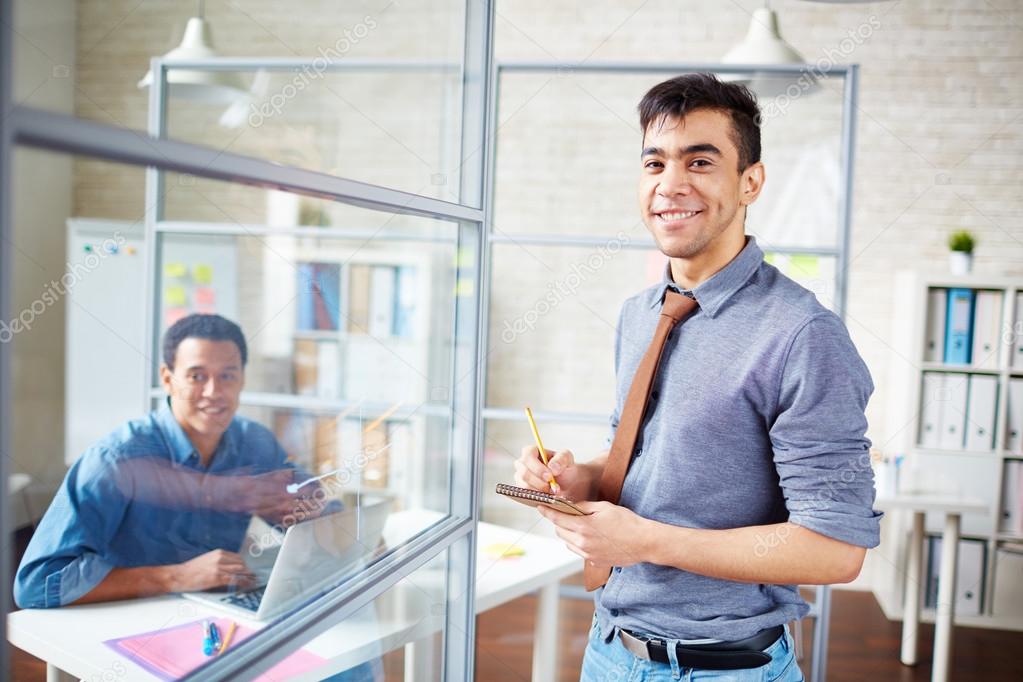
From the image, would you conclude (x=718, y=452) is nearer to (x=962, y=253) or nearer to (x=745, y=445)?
(x=745, y=445)

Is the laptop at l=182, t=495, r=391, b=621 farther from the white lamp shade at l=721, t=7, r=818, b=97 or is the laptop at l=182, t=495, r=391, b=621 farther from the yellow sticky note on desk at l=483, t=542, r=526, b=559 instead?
the white lamp shade at l=721, t=7, r=818, b=97

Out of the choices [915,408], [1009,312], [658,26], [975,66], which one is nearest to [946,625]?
[915,408]

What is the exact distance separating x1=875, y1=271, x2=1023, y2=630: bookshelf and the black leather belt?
9.80 feet

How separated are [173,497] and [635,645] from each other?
1.15m

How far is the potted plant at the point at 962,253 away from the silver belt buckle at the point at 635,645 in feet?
11.0

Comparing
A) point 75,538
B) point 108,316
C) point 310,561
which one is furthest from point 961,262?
point 108,316

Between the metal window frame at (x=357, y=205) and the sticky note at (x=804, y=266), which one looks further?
the sticky note at (x=804, y=266)

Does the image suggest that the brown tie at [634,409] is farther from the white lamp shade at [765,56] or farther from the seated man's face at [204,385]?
the white lamp shade at [765,56]

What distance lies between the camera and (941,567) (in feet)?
10.6

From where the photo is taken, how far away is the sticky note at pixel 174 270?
3.97m

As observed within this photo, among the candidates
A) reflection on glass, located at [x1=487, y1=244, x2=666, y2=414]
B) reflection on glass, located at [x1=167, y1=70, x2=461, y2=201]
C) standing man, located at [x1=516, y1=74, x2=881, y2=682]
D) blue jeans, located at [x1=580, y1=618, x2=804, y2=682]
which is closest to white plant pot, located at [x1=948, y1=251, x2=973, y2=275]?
reflection on glass, located at [x1=487, y1=244, x2=666, y2=414]

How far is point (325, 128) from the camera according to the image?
4.93 metres

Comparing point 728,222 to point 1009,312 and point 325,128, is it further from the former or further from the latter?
point 325,128

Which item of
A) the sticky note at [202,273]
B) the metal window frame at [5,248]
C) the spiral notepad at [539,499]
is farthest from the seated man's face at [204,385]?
the sticky note at [202,273]
